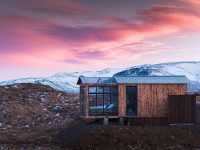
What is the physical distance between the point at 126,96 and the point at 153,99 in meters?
3.57

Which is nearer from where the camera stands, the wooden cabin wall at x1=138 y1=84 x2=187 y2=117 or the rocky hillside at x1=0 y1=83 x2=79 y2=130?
the wooden cabin wall at x1=138 y1=84 x2=187 y2=117

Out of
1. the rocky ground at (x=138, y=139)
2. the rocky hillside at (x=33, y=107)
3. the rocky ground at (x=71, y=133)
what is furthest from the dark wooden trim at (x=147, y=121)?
the rocky hillside at (x=33, y=107)

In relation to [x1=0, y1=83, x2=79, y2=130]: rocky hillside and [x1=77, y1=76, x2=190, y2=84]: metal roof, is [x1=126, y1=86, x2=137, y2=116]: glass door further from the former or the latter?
[x1=0, y1=83, x2=79, y2=130]: rocky hillside

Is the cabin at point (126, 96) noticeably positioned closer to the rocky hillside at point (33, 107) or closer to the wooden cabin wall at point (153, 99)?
the wooden cabin wall at point (153, 99)

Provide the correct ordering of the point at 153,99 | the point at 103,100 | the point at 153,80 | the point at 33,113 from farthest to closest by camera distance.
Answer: the point at 33,113
the point at 153,80
the point at 153,99
the point at 103,100

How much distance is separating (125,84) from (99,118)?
5453 millimetres

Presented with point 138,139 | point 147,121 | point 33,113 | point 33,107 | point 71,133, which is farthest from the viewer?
point 33,107

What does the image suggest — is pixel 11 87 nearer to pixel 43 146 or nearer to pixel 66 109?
pixel 66 109

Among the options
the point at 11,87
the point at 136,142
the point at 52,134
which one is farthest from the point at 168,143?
the point at 11,87

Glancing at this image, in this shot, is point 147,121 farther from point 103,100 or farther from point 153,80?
point 103,100

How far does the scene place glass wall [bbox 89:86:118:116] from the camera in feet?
190

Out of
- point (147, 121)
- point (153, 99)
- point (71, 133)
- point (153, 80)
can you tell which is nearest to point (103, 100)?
point (71, 133)

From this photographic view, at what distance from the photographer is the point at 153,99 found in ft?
195

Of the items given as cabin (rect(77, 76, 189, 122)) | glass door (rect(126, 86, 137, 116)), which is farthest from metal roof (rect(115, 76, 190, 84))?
glass door (rect(126, 86, 137, 116))
